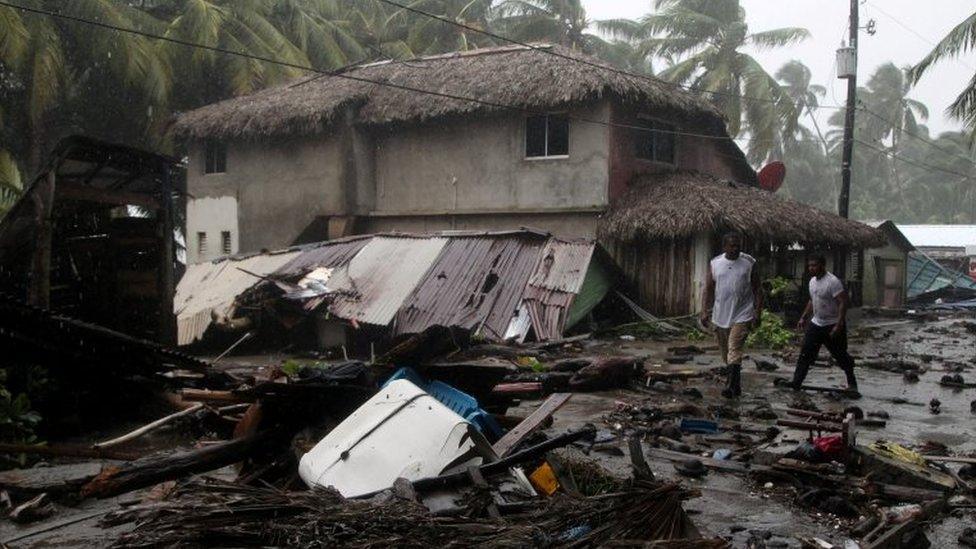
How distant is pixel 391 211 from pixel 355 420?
15.1 meters

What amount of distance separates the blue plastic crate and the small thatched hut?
34.9 ft

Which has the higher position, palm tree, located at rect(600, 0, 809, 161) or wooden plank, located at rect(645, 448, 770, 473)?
palm tree, located at rect(600, 0, 809, 161)

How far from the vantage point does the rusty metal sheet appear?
13.7m

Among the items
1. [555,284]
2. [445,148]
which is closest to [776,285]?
[555,284]

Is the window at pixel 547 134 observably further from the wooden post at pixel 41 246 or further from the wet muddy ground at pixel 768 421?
the wooden post at pixel 41 246

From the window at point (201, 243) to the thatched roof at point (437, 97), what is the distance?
9.51ft

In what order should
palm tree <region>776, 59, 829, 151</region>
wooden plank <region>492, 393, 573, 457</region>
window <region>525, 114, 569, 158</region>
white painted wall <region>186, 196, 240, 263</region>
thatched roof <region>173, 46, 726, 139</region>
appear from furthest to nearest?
palm tree <region>776, 59, 829, 151</region>
white painted wall <region>186, 196, 240, 263</region>
window <region>525, 114, 569, 158</region>
thatched roof <region>173, 46, 726, 139</region>
wooden plank <region>492, 393, 573, 457</region>

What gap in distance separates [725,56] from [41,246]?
87.8 feet

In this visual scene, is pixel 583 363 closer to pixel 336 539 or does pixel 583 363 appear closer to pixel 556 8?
pixel 336 539

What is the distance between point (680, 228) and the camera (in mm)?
15391

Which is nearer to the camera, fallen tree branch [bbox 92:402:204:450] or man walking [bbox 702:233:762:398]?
fallen tree branch [bbox 92:402:204:450]

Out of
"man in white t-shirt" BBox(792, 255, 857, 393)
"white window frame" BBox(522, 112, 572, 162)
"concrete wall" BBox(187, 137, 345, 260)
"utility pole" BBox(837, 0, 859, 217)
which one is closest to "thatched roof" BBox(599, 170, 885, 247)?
"white window frame" BBox(522, 112, 572, 162)

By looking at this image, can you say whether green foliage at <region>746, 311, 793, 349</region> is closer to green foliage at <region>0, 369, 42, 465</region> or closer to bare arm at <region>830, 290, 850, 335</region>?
bare arm at <region>830, 290, 850, 335</region>

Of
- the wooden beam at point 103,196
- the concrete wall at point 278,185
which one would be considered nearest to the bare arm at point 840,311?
the wooden beam at point 103,196
